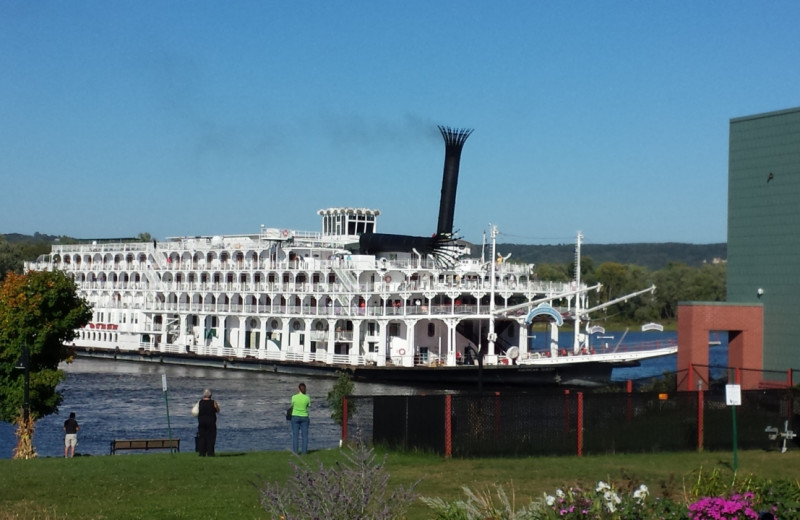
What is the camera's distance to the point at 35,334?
27000 mm

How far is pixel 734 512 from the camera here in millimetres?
9914

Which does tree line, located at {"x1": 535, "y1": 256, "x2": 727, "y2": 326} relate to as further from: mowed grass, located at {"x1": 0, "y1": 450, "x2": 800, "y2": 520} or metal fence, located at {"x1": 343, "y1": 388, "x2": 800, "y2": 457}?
mowed grass, located at {"x1": 0, "y1": 450, "x2": 800, "y2": 520}

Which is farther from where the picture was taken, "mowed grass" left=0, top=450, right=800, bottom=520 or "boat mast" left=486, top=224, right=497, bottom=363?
"boat mast" left=486, top=224, right=497, bottom=363

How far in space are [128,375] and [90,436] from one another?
2453 centimetres

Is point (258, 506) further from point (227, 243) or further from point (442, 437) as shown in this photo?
point (227, 243)

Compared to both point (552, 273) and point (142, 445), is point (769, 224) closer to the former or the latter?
point (142, 445)

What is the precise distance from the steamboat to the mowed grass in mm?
30392

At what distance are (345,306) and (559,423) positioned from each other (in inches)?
1511

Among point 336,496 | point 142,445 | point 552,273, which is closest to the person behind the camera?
point 336,496

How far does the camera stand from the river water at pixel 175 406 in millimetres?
32594

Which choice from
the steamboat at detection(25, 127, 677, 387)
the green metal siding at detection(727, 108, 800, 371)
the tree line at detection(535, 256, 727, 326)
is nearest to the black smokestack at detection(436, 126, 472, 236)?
the steamboat at detection(25, 127, 677, 387)

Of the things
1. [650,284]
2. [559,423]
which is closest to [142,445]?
[559,423]

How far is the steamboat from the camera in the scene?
169 ft

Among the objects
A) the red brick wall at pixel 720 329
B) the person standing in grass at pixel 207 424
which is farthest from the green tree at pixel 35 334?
the red brick wall at pixel 720 329
